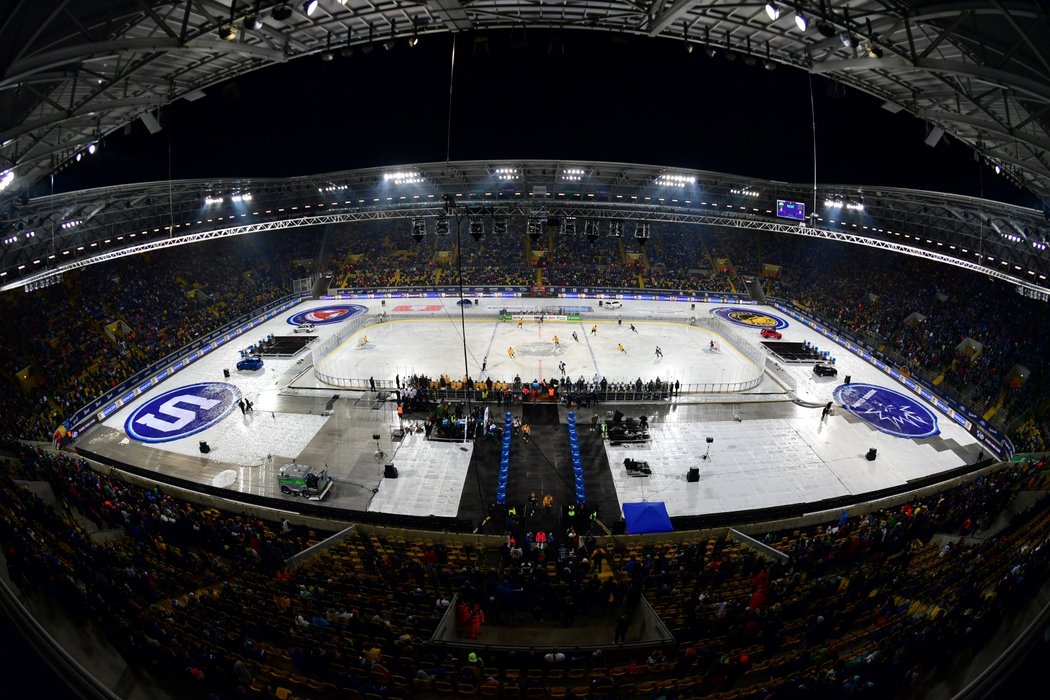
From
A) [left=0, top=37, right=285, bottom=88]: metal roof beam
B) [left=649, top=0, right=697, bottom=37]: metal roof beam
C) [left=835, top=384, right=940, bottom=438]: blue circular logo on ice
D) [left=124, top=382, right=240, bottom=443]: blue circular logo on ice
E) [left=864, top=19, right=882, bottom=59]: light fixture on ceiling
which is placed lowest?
[left=124, top=382, right=240, bottom=443]: blue circular logo on ice

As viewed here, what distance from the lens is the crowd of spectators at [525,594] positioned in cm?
769

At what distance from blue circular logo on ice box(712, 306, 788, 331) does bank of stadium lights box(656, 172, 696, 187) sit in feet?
41.2

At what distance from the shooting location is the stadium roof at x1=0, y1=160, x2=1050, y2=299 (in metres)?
26.6

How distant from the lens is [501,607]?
10.4 m

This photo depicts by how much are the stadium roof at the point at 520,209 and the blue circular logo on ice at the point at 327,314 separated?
7.98 metres

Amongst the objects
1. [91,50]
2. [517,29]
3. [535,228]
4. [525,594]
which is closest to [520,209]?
[535,228]

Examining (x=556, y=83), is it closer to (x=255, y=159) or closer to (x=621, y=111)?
(x=621, y=111)

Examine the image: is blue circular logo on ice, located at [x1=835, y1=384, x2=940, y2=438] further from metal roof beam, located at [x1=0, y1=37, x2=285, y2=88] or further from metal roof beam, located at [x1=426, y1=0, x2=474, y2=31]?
metal roof beam, located at [x1=0, y1=37, x2=285, y2=88]

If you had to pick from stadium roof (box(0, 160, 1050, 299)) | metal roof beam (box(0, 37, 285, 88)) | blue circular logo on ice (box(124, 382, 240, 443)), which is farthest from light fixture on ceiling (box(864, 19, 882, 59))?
blue circular logo on ice (box(124, 382, 240, 443))

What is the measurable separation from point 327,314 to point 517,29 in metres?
33.5

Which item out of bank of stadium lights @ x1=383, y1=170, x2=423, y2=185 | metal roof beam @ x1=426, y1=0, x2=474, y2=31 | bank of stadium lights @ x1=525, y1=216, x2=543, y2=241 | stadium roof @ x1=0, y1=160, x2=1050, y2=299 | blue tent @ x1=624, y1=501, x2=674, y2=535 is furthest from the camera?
bank of stadium lights @ x1=383, y1=170, x2=423, y2=185

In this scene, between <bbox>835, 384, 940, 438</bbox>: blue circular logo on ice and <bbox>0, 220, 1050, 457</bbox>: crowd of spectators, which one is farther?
<bbox>0, 220, 1050, 457</bbox>: crowd of spectators

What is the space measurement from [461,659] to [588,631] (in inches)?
124

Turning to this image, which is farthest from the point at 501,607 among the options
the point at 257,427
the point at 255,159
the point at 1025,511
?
the point at 255,159
